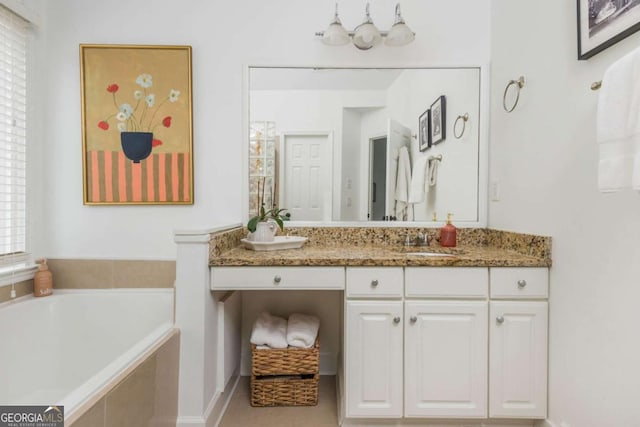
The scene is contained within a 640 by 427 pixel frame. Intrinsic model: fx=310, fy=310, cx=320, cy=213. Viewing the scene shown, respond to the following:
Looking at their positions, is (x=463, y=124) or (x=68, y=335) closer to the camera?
(x=68, y=335)

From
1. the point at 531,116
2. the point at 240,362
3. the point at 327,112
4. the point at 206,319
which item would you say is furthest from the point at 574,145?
the point at 240,362

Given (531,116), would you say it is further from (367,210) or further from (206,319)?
(206,319)

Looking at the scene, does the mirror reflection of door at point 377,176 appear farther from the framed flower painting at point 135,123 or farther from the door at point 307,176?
the framed flower painting at point 135,123

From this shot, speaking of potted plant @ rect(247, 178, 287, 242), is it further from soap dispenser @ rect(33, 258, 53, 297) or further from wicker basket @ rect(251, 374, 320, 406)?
soap dispenser @ rect(33, 258, 53, 297)

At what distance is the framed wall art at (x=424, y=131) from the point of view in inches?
78.8

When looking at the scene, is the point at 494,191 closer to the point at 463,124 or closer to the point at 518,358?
the point at 463,124

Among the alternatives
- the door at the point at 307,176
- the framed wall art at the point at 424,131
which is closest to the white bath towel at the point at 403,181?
the framed wall art at the point at 424,131

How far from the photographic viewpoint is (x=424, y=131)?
2002 millimetres

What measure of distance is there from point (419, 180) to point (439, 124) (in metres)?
0.38

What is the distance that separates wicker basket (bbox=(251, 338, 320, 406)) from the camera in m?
1.68

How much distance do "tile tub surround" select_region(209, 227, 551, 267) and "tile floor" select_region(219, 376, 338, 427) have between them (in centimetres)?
85

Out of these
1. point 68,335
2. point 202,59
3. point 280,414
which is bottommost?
point 280,414

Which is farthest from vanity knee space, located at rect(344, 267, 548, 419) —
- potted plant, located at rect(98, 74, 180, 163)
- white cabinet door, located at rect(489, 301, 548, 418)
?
potted plant, located at rect(98, 74, 180, 163)

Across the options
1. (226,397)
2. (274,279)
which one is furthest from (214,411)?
(274,279)
